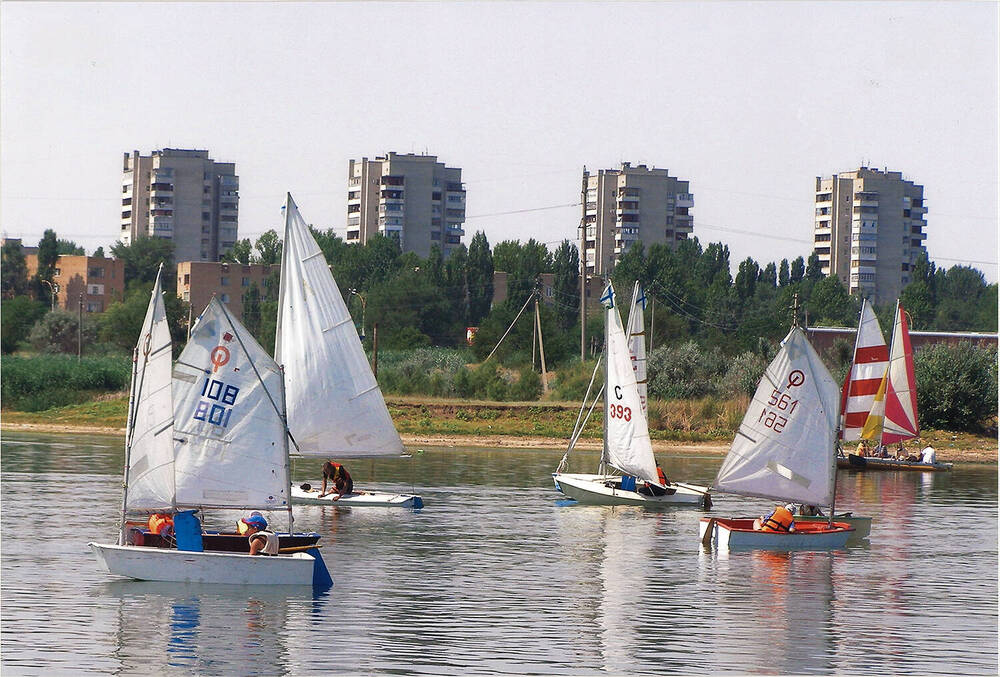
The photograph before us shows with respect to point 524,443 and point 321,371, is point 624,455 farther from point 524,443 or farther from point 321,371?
point 524,443

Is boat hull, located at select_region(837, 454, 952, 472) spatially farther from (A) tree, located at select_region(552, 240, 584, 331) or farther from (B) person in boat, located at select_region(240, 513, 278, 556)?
(A) tree, located at select_region(552, 240, 584, 331)

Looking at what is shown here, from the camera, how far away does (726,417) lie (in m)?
89.2

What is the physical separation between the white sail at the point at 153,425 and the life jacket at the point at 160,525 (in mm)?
250

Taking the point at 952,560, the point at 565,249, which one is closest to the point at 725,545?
the point at 952,560

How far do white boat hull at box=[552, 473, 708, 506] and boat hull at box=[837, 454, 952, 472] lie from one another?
25317mm

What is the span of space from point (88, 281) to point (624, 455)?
5497 inches

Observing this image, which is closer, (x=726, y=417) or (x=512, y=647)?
(x=512, y=647)

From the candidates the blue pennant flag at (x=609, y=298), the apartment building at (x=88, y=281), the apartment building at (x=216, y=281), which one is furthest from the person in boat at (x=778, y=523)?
the apartment building at (x=88, y=281)

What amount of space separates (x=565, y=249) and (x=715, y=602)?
5580 inches

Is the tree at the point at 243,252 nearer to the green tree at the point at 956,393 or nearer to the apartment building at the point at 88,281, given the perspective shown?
the apartment building at the point at 88,281

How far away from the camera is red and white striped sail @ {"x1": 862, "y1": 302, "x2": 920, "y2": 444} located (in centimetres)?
8138

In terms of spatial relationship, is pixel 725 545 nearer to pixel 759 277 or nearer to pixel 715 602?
pixel 715 602

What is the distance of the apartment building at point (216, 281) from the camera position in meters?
174

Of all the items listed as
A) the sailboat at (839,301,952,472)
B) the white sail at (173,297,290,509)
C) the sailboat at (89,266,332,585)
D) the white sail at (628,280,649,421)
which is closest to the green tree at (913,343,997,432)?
the sailboat at (839,301,952,472)
